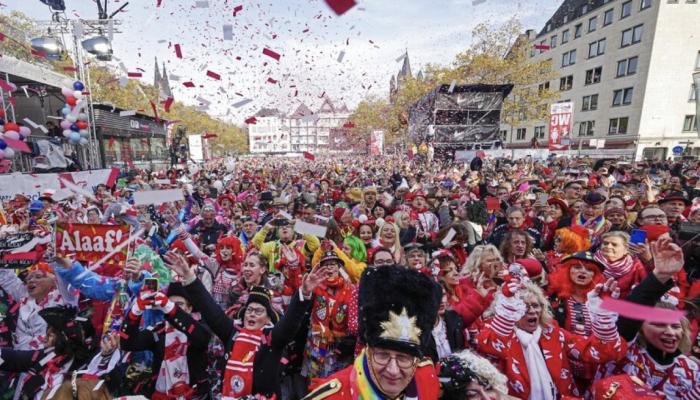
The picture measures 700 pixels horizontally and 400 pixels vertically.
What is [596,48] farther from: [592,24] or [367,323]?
[367,323]

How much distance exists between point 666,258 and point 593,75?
4729 centimetres

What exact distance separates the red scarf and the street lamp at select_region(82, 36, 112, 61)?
49.9 feet

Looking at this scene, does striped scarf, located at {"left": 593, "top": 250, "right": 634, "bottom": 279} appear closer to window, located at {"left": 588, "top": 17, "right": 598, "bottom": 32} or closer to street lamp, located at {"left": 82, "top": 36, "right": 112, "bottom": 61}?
street lamp, located at {"left": 82, "top": 36, "right": 112, "bottom": 61}

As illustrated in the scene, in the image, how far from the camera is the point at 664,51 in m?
32.2

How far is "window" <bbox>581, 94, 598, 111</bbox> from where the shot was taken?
126 feet

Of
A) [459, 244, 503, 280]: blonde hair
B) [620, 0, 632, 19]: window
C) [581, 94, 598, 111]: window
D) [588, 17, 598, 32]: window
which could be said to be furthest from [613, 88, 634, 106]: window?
[459, 244, 503, 280]: blonde hair

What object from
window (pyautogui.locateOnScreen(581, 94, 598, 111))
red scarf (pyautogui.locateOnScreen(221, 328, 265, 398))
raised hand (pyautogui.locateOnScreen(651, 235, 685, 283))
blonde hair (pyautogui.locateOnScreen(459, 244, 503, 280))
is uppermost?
window (pyautogui.locateOnScreen(581, 94, 598, 111))

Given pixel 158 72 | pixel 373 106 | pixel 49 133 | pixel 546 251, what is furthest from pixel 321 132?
pixel 546 251

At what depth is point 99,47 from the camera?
44.0ft

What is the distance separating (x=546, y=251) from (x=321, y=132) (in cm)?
11642

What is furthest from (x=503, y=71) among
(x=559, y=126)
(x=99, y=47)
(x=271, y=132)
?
(x=271, y=132)

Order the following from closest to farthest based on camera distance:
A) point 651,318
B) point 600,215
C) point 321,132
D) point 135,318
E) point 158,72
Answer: point 651,318
point 135,318
point 600,215
point 158,72
point 321,132

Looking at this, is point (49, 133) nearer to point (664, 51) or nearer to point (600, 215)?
point (600, 215)

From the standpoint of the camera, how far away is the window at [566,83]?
41972mm
